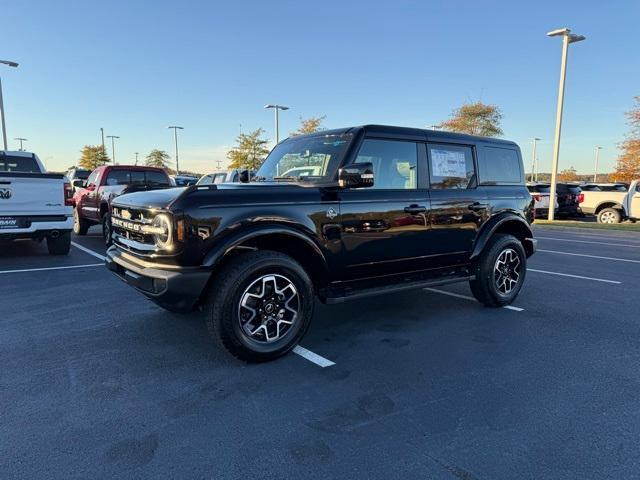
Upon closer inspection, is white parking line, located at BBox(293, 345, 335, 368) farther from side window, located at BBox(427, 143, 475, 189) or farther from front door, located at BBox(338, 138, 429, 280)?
side window, located at BBox(427, 143, 475, 189)

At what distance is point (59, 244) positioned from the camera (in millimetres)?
8227

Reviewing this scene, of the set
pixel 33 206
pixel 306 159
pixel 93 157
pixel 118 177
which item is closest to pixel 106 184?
pixel 118 177

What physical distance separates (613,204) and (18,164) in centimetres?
2004

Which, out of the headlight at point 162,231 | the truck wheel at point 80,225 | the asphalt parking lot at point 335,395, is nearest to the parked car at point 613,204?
the asphalt parking lot at point 335,395

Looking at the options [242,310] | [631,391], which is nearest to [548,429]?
[631,391]

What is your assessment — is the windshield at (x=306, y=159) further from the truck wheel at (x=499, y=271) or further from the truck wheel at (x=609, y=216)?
the truck wheel at (x=609, y=216)

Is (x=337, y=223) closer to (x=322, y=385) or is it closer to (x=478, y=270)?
(x=322, y=385)

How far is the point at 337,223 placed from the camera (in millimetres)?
3928

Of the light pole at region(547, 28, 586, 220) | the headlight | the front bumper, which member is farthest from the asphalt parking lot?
the light pole at region(547, 28, 586, 220)

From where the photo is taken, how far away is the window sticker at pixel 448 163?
476 centimetres

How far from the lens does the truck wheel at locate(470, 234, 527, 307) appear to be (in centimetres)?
512

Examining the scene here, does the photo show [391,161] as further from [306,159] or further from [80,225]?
[80,225]

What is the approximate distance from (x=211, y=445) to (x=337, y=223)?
208cm

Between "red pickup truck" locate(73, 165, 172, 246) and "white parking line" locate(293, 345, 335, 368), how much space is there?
6.80 m
